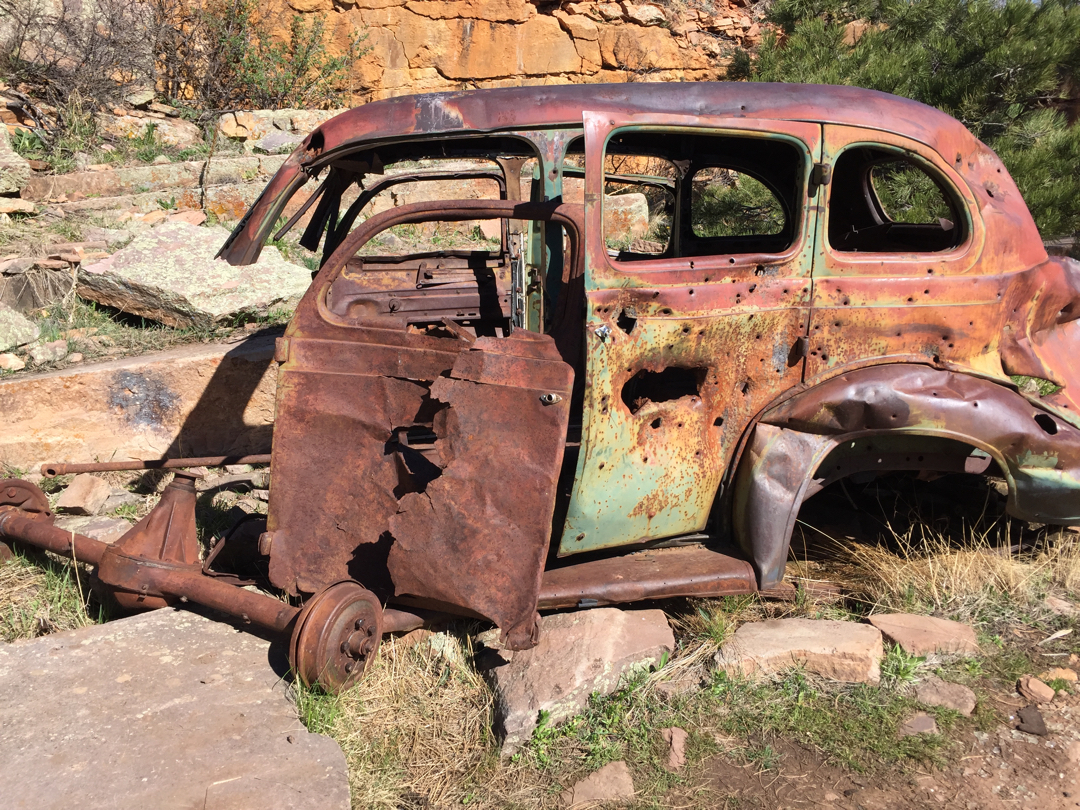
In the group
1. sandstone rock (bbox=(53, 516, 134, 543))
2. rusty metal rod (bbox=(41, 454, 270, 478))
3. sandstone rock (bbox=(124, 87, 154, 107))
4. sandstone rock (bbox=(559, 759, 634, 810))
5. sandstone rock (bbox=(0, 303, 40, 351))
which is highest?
sandstone rock (bbox=(124, 87, 154, 107))

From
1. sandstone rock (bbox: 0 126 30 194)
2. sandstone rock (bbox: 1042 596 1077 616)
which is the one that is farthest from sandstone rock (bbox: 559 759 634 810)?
sandstone rock (bbox: 0 126 30 194)

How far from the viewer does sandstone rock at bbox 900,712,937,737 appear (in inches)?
111

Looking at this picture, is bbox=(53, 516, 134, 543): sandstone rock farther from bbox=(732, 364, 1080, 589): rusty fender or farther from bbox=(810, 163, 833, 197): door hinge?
bbox=(810, 163, 833, 197): door hinge

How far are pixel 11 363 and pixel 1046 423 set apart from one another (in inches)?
223

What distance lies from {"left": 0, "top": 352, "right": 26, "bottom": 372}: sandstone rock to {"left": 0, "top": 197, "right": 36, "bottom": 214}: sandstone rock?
9.18 ft

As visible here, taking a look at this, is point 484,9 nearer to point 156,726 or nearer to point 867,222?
point 867,222

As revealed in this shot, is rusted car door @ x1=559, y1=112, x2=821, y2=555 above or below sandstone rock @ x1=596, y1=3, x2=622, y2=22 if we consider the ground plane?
below

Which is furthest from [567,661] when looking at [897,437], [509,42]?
[509,42]

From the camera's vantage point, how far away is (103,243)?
654 centimetres

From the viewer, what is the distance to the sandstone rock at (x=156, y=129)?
966 centimetres

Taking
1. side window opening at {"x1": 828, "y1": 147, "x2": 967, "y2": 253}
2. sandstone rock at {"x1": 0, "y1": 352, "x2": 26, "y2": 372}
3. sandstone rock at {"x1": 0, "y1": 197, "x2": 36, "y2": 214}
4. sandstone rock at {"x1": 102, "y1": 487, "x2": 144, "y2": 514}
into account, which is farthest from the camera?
sandstone rock at {"x1": 0, "y1": 197, "x2": 36, "y2": 214}

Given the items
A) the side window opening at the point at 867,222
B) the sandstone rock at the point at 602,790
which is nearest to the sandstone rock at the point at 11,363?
the sandstone rock at the point at 602,790

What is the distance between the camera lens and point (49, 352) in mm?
5219

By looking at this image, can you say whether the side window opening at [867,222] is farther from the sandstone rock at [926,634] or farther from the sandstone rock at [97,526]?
the sandstone rock at [97,526]
